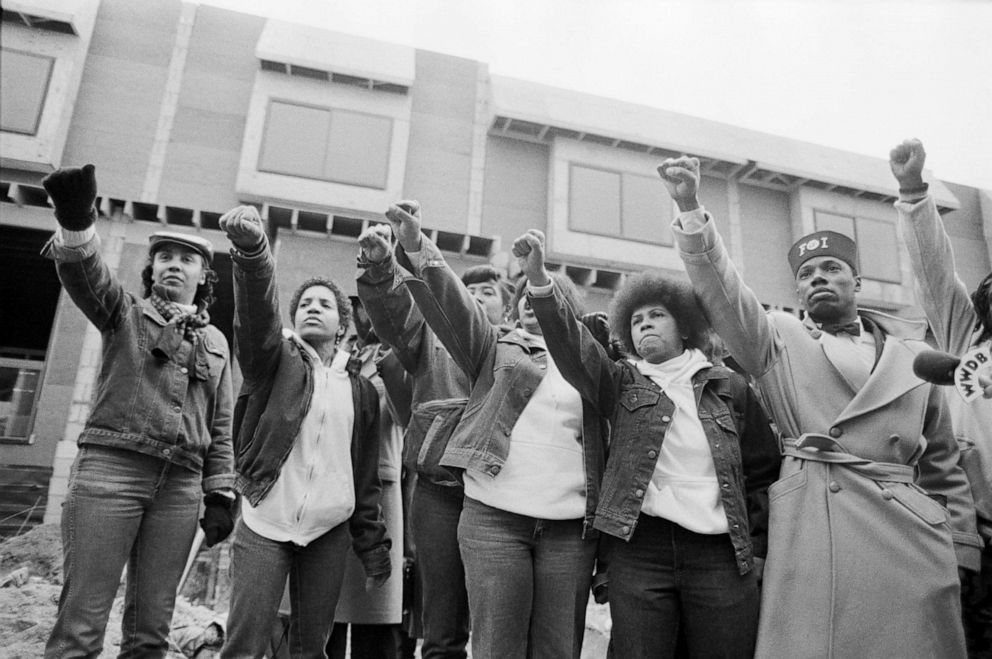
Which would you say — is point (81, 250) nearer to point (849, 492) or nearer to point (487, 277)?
point (487, 277)

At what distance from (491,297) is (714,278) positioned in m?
1.44

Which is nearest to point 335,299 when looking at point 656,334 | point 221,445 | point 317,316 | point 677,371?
point 317,316

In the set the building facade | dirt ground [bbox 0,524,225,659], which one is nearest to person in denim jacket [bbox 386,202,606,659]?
dirt ground [bbox 0,524,225,659]

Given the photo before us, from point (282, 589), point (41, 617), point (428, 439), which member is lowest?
point (41, 617)

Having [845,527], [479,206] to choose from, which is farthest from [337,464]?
[479,206]

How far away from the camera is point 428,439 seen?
113 inches

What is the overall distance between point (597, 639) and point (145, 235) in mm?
8992

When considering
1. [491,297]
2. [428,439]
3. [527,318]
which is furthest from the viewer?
[491,297]

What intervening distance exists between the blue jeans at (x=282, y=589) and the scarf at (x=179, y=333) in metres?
0.87

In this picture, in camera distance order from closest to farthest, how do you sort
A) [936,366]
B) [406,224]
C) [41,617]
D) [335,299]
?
[936,366], [406,224], [335,299], [41,617]

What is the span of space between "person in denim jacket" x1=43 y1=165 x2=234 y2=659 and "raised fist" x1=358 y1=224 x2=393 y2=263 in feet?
3.44

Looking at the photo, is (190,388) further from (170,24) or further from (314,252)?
(170,24)

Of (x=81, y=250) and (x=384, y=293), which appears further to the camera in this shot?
(x=384, y=293)

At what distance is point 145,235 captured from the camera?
10.1 meters
